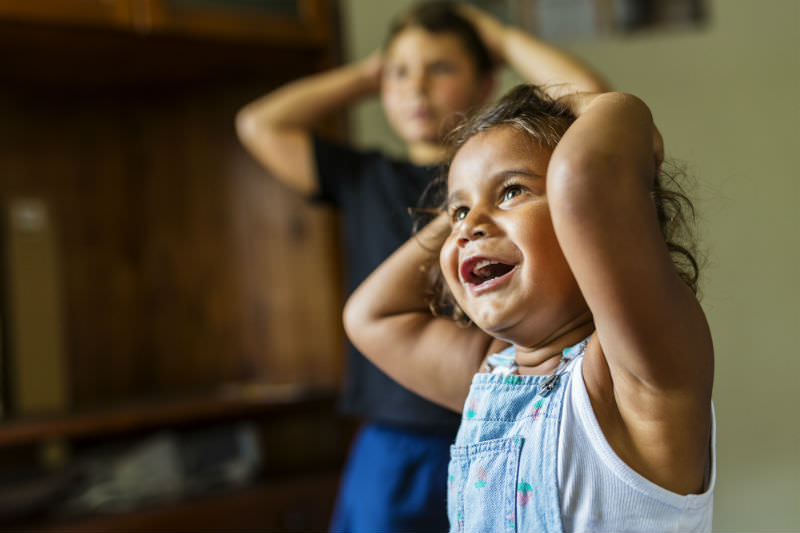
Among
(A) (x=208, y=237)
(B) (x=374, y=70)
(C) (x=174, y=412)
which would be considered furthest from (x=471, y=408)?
(A) (x=208, y=237)

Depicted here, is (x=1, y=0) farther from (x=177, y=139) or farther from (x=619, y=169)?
(x=619, y=169)

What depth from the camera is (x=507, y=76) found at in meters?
1.64

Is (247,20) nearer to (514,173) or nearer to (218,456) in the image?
(218,456)

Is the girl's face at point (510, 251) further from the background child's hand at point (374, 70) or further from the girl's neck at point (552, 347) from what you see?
the background child's hand at point (374, 70)

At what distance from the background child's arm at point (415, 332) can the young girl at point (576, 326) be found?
0.03 m

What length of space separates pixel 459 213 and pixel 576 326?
97 millimetres

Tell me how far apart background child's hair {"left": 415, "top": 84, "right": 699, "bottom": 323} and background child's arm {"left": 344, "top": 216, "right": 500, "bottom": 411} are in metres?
0.09

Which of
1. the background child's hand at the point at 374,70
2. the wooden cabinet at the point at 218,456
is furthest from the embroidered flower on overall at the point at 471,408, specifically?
the wooden cabinet at the point at 218,456

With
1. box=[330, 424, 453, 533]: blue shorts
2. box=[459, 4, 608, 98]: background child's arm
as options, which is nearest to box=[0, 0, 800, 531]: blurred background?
box=[459, 4, 608, 98]: background child's arm

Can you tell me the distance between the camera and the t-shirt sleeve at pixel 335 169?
1.09 m

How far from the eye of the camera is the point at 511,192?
45 cm

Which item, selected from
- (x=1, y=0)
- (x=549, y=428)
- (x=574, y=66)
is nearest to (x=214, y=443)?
(x=1, y=0)

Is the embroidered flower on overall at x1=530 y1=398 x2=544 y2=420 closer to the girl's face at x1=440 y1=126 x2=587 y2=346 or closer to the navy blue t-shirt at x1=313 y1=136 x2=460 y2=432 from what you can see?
the girl's face at x1=440 y1=126 x2=587 y2=346

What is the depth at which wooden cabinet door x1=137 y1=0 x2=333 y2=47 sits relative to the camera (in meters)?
1.42
